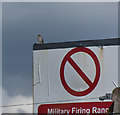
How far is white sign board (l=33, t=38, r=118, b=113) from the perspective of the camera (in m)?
7.41

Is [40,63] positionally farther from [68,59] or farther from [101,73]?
[101,73]

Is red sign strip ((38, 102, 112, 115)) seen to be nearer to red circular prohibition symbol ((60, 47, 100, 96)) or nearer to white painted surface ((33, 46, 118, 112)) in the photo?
white painted surface ((33, 46, 118, 112))

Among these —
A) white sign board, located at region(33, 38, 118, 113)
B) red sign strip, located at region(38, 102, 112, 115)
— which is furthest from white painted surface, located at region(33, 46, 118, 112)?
red sign strip, located at region(38, 102, 112, 115)

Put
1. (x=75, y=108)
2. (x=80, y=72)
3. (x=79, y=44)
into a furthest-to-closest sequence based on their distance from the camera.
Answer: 1. (x=79, y=44)
2. (x=80, y=72)
3. (x=75, y=108)

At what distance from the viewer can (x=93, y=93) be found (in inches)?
293

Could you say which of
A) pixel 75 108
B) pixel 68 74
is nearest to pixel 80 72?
pixel 68 74

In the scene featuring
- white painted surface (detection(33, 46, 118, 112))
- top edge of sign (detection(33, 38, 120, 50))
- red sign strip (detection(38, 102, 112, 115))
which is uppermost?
top edge of sign (detection(33, 38, 120, 50))

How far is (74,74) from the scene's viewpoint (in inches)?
298

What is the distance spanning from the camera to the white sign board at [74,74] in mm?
7414

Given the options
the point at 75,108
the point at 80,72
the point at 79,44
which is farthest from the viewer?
the point at 79,44

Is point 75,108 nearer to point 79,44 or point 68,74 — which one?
point 68,74

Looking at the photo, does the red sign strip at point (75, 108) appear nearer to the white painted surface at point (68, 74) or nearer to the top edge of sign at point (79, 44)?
the white painted surface at point (68, 74)

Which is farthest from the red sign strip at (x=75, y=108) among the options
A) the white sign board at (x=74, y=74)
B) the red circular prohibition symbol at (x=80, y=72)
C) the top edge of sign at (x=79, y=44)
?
the top edge of sign at (x=79, y=44)

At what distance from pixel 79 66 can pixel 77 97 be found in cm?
75
